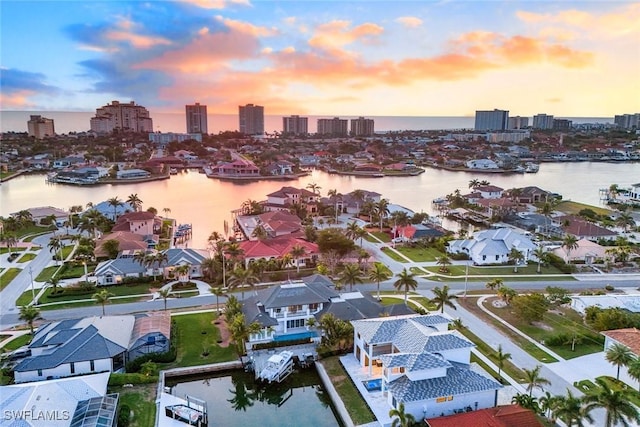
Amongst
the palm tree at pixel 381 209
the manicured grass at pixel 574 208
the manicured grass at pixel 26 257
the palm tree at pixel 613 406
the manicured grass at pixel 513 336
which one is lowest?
the manicured grass at pixel 513 336

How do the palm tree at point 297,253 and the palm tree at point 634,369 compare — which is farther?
the palm tree at point 297,253

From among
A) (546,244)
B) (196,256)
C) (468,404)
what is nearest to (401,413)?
(468,404)

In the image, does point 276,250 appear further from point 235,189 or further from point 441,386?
point 235,189

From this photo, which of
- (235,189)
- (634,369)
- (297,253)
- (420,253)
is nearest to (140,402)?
(297,253)

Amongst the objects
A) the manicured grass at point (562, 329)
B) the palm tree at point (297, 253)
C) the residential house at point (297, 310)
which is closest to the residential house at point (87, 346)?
the residential house at point (297, 310)

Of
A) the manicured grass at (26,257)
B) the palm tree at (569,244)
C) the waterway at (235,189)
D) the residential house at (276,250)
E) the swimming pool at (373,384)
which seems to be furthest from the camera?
the waterway at (235,189)

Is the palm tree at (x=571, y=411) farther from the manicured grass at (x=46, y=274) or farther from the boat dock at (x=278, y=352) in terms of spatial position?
the manicured grass at (x=46, y=274)
